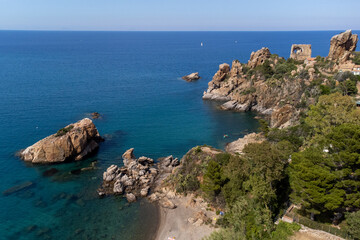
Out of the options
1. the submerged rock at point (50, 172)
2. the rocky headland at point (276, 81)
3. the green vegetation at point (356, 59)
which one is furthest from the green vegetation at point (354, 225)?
the green vegetation at point (356, 59)

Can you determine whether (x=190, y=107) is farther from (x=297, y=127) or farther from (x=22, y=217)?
(x=22, y=217)

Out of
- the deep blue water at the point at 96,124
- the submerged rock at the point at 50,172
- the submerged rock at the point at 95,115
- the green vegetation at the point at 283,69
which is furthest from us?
the green vegetation at the point at 283,69

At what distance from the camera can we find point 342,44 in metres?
85.5

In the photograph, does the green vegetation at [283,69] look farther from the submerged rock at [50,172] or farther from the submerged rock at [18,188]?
the submerged rock at [18,188]

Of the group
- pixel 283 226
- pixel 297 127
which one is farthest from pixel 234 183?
pixel 297 127

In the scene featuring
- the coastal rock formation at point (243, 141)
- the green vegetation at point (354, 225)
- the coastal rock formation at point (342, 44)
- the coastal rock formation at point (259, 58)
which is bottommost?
the coastal rock formation at point (243, 141)

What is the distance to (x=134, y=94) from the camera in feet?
323

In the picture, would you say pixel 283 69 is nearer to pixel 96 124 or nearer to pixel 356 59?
pixel 356 59

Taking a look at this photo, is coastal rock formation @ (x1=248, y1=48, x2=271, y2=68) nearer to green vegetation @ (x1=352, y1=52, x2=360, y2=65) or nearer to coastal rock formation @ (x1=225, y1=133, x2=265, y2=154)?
green vegetation @ (x1=352, y1=52, x2=360, y2=65)

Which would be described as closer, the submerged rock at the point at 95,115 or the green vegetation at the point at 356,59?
the submerged rock at the point at 95,115

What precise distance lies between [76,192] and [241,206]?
89.1 feet

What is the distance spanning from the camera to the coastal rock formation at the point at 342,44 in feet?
274

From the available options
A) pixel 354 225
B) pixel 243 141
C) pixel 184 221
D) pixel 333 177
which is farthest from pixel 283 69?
pixel 354 225

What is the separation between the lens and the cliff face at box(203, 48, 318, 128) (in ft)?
226
